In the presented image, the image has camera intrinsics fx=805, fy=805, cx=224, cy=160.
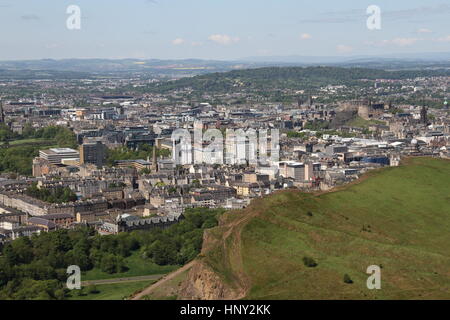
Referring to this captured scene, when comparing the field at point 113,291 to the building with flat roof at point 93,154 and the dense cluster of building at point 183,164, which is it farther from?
the building with flat roof at point 93,154

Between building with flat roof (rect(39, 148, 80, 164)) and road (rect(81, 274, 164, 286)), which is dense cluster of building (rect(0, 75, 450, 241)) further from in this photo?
road (rect(81, 274, 164, 286))

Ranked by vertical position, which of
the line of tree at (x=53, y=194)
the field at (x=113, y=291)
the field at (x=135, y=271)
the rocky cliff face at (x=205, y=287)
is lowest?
the field at (x=135, y=271)

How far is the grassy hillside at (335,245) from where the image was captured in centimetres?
2927

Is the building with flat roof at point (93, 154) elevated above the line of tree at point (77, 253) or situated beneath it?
elevated above

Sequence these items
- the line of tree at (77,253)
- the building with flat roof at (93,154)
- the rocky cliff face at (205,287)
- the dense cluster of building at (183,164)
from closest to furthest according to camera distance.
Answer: the rocky cliff face at (205,287) < the line of tree at (77,253) < the dense cluster of building at (183,164) < the building with flat roof at (93,154)

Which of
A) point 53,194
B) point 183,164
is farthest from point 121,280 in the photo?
point 183,164

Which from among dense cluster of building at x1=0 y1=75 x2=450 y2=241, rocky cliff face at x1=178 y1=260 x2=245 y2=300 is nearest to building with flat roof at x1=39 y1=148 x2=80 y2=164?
dense cluster of building at x1=0 y1=75 x2=450 y2=241

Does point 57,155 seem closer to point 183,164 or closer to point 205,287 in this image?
point 183,164

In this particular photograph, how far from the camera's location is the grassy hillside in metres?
29.3

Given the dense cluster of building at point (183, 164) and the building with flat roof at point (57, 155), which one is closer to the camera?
the dense cluster of building at point (183, 164)

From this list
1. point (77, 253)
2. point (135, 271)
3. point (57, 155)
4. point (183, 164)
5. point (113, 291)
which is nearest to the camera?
point (113, 291)

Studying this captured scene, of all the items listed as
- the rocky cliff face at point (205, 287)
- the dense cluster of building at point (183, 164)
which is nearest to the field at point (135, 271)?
the dense cluster of building at point (183, 164)

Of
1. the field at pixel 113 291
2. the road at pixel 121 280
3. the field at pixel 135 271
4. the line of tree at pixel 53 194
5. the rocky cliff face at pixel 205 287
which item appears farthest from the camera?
the line of tree at pixel 53 194

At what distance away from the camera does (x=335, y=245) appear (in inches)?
Answer: 1316
